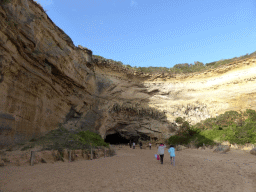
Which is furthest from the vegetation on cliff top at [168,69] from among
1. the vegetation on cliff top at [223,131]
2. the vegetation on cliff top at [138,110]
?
the vegetation on cliff top at [223,131]

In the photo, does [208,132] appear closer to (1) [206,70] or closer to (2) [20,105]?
(1) [206,70]

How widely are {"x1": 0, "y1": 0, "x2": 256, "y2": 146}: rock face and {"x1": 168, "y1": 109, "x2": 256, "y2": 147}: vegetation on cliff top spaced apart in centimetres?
357

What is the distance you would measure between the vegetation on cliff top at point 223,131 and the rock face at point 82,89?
3567mm

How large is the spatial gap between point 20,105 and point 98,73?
17.7 m

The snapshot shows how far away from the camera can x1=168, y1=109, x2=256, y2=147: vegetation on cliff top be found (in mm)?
17688

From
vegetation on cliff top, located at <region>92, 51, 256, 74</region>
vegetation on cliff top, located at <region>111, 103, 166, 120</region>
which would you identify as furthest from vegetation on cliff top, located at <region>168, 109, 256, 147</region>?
vegetation on cliff top, located at <region>92, 51, 256, 74</region>

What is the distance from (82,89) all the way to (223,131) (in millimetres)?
17760

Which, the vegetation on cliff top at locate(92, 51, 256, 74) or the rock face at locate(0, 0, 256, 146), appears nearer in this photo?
the rock face at locate(0, 0, 256, 146)

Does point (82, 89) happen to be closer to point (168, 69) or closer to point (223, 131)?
point (223, 131)

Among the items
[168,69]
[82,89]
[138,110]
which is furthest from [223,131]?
[82,89]

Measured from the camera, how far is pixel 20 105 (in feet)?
31.2

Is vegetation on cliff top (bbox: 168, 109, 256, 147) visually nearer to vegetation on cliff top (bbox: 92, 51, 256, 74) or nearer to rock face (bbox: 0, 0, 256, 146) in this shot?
rock face (bbox: 0, 0, 256, 146)

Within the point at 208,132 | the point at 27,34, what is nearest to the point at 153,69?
the point at 208,132

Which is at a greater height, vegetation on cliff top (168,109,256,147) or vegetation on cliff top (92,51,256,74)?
vegetation on cliff top (92,51,256,74)
